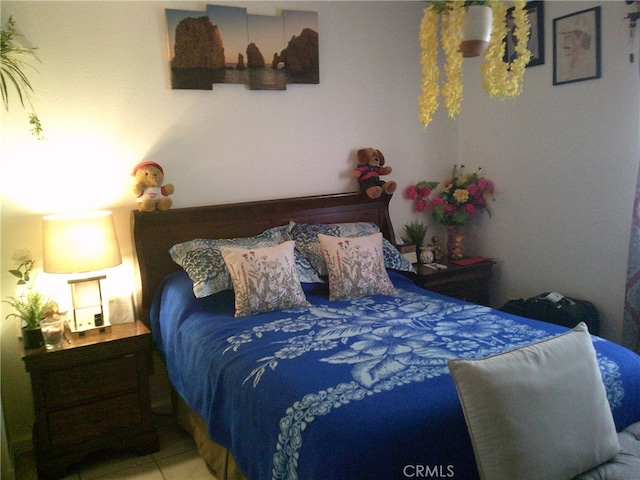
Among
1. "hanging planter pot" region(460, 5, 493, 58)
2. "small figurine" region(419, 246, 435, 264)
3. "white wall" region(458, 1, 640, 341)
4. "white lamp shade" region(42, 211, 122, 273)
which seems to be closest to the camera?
"hanging planter pot" region(460, 5, 493, 58)

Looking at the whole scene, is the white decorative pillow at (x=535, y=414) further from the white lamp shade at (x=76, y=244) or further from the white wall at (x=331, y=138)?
the white lamp shade at (x=76, y=244)

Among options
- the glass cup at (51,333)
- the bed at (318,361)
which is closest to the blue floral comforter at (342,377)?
the bed at (318,361)

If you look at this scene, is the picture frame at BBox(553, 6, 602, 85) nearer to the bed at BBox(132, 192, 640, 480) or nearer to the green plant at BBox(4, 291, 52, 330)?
the bed at BBox(132, 192, 640, 480)

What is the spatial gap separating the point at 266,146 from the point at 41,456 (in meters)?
2.02

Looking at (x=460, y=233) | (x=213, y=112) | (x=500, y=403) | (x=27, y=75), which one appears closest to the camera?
(x=500, y=403)

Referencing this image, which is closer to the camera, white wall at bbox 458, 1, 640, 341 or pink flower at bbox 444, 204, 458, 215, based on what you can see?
white wall at bbox 458, 1, 640, 341

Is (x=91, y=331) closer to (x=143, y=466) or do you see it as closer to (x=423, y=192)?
(x=143, y=466)

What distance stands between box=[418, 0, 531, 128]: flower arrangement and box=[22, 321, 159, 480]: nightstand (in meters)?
1.78

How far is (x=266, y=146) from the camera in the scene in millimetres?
3369

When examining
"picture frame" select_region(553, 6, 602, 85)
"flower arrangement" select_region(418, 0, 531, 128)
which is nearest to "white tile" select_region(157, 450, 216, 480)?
"flower arrangement" select_region(418, 0, 531, 128)

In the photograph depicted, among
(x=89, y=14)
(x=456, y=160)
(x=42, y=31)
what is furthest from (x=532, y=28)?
(x=42, y=31)

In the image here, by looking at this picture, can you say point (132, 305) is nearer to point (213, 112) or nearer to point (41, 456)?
point (41, 456)

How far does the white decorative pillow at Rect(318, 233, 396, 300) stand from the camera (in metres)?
2.90

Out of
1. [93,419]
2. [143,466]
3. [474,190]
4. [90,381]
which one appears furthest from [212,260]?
[474,190]
